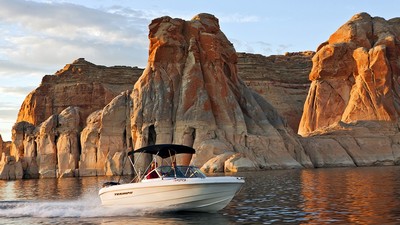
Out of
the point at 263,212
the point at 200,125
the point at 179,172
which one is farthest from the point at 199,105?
the point at 263,212

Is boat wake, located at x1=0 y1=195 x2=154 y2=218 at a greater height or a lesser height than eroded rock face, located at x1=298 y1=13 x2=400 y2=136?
lesser

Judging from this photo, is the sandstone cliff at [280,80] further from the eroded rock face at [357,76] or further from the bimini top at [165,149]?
the bimini top at [165,149]

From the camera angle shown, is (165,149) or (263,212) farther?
(165,149)

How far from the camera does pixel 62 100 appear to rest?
147250 millimetres

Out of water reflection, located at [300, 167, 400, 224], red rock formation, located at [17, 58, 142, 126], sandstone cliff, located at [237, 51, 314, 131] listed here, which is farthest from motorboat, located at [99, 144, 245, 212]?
sandstone cliff, located at [237, 51, 314, 131]

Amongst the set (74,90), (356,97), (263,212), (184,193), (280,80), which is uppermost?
(280,80)

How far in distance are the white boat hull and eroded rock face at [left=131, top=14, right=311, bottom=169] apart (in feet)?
149

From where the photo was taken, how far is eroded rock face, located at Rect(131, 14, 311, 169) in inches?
3150

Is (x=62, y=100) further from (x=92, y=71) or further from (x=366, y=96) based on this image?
(x=366, y=96)

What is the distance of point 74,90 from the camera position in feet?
489

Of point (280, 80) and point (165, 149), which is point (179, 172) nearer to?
point (165, 149)

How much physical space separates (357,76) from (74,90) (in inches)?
2788

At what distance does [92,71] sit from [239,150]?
3298 inches

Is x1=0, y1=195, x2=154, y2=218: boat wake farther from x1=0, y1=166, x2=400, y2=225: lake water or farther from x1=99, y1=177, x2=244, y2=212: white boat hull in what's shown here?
x1=99, y1=177, x2=244, y2=212: white boat hull
